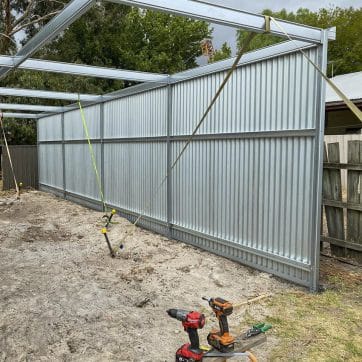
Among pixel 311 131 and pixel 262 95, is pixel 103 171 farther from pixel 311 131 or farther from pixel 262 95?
pixel 311 131

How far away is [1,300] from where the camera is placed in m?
4.33

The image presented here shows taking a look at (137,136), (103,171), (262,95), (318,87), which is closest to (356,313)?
(318,87)

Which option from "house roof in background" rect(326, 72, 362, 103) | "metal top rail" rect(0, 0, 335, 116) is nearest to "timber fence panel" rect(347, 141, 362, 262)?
"metal top rail" rect(0, 0, 335, 116)

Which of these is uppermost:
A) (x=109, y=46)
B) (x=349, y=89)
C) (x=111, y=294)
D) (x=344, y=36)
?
(x=344, y=36)

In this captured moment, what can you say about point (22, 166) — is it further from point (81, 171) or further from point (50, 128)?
point (81, 171)

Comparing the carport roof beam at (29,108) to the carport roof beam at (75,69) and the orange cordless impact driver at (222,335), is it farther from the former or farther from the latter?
the orange cordless impact driver at (222,335)

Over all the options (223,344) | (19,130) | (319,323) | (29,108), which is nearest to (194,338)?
(223,344)

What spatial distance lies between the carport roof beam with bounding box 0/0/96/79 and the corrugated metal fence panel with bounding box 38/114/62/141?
285 inches

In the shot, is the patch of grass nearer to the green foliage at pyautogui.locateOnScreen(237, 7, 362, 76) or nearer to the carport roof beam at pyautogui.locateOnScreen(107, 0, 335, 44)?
the carport roof beam at pyautogui.locateOnScreen(107, 0, 335, 44)

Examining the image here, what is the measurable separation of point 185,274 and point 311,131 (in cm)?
237

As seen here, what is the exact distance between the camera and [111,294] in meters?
4.50

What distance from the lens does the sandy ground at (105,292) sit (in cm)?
335

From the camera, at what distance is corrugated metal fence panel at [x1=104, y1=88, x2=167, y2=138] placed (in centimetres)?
726

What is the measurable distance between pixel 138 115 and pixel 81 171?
3.59 metres
